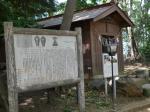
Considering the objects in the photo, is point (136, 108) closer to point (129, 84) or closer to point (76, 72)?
point (129, 84)

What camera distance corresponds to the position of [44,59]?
707 centimetres

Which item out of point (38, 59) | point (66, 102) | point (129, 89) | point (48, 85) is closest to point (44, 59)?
point (38, 59)

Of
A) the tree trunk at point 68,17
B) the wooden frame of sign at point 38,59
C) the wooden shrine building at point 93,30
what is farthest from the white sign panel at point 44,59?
the wooden shrine building at point 93,30

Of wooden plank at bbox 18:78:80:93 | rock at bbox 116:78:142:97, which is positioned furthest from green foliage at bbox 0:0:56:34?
rock at bbox 116:78:142:97

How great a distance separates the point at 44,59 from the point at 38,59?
19 centimetres

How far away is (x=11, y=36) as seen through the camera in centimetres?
634

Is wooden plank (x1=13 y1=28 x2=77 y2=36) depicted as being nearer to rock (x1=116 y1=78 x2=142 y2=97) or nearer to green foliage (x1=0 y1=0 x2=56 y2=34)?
green foliage (x1=0 y1=0 x2=56 y2=34)

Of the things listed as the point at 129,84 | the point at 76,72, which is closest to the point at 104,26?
the point at 129,84

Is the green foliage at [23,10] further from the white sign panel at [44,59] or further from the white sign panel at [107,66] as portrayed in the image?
the white sign panel at [107,66]

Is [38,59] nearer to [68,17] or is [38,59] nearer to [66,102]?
[66,102]

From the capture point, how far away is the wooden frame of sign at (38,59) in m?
6.35

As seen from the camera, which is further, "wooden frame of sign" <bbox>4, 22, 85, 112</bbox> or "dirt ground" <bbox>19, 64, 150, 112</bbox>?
"dirt ground" <bbox>19, 64, 150, 112</bbox>

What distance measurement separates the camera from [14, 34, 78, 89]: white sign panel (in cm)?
654

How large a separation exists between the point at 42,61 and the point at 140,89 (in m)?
4.90
